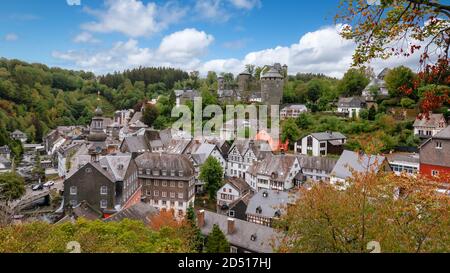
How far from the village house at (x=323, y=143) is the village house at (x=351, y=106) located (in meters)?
11.2

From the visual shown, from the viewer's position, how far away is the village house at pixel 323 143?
41.2m

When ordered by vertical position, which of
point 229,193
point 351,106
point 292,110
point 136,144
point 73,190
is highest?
point 351,106

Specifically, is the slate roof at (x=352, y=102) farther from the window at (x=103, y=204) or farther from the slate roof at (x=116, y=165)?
the window at (x=103, y=204)

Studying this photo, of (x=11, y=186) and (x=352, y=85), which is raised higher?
(x=352, y=85)

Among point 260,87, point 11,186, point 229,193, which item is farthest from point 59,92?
point 229,193

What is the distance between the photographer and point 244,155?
40.5m

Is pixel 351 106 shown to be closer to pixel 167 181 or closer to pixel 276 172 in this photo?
pixel 276 172

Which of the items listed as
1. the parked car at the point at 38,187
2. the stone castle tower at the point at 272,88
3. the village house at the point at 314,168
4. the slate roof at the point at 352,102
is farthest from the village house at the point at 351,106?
the parked car at the point at 38,187

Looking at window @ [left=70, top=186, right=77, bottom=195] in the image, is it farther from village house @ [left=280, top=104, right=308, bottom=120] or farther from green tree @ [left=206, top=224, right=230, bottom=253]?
village house @ [left=280, top=104, right=308, bottom=120]

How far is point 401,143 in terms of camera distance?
39781 mm

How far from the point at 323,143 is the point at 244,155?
9432 mm

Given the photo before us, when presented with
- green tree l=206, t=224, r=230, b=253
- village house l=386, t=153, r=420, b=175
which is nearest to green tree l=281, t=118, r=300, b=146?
village house l=386, t=153, r=420, b=175
